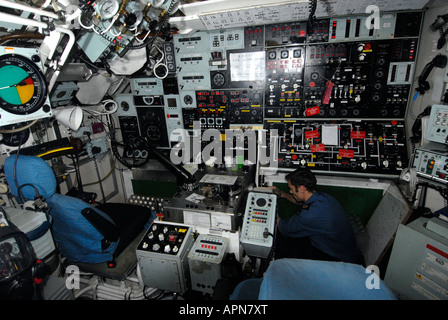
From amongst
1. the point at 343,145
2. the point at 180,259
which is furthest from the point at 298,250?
the point at 343,145

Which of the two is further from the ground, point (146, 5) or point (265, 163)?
point (146, 5)

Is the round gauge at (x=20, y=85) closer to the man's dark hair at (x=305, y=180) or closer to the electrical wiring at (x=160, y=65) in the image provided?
the electrical wiring at (x=160, y=65)

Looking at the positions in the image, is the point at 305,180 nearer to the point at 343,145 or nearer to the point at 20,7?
the point at 343,145

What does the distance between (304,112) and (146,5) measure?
2.10 m

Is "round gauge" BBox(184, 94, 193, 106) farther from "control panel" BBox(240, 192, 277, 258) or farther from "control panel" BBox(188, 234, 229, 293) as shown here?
"control panel" BBox(188, 234, 229, 293)

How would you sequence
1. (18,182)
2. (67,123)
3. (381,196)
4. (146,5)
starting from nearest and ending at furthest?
(18,182) < (146,5) < (67,123) < (381,196)

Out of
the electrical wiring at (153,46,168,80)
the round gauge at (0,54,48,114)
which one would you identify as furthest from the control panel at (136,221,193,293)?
the electrical wiring at (153,46,168,80)

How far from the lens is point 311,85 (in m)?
2.88

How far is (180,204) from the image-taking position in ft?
6.97

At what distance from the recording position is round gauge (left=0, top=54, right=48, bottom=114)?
1617 millimetres

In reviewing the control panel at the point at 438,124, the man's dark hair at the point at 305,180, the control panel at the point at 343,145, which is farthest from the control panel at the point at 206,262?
the control panel at the point at 438,124
